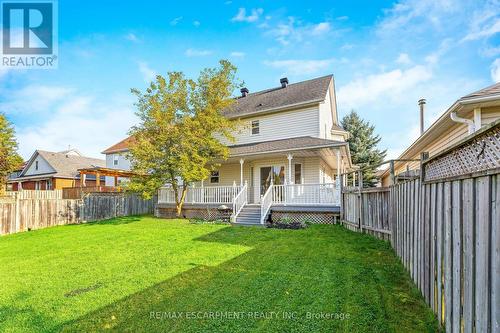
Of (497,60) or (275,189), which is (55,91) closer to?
(275,189)

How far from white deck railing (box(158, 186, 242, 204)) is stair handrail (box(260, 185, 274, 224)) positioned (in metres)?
1.82

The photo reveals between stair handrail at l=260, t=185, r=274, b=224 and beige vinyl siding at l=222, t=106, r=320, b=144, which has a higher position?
beige vinyl siding at l=222, t=106, r=320, b=144

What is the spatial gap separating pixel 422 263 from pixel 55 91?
1821 cm

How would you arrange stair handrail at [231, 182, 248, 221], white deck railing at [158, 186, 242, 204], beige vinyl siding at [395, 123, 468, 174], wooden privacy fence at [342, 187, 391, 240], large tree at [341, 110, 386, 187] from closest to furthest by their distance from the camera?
wooden privacy fence at [342, 187, 391, 240], beige vinyl siding at [395, 123, 468, 174], stair handrail at [231, 182, 248, 221], white deck railing at [158, 186, 242, 204], large tree at [341, 110, 386, 187]

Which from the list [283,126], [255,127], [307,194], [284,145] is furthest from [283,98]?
[307,194]

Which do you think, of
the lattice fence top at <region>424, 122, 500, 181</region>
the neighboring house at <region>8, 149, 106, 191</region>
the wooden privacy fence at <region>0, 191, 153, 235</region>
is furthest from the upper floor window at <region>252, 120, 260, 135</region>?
the neighboring house at <region>8, 149, 106, 191</region>

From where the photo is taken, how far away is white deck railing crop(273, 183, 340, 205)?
1163 cm

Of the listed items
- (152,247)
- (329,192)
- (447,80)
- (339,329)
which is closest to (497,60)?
(447,80)

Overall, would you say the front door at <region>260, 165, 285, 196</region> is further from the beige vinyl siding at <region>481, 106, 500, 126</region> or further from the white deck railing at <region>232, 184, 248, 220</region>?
the beige vinyl siding at <region>481, 106, 500, 126</region>

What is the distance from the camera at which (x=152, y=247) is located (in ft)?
25.5

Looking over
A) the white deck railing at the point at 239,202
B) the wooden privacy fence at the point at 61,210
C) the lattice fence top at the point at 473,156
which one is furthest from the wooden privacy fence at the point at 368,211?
the wooden privacy fence at the point at 61,210

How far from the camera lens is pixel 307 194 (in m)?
12.2

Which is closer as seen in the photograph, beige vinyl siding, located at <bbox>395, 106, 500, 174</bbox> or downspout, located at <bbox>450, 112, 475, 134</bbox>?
beige vinyl siding, located at <bbox>395, 106, 500, 174</bbox>

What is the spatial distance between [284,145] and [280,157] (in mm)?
1414
